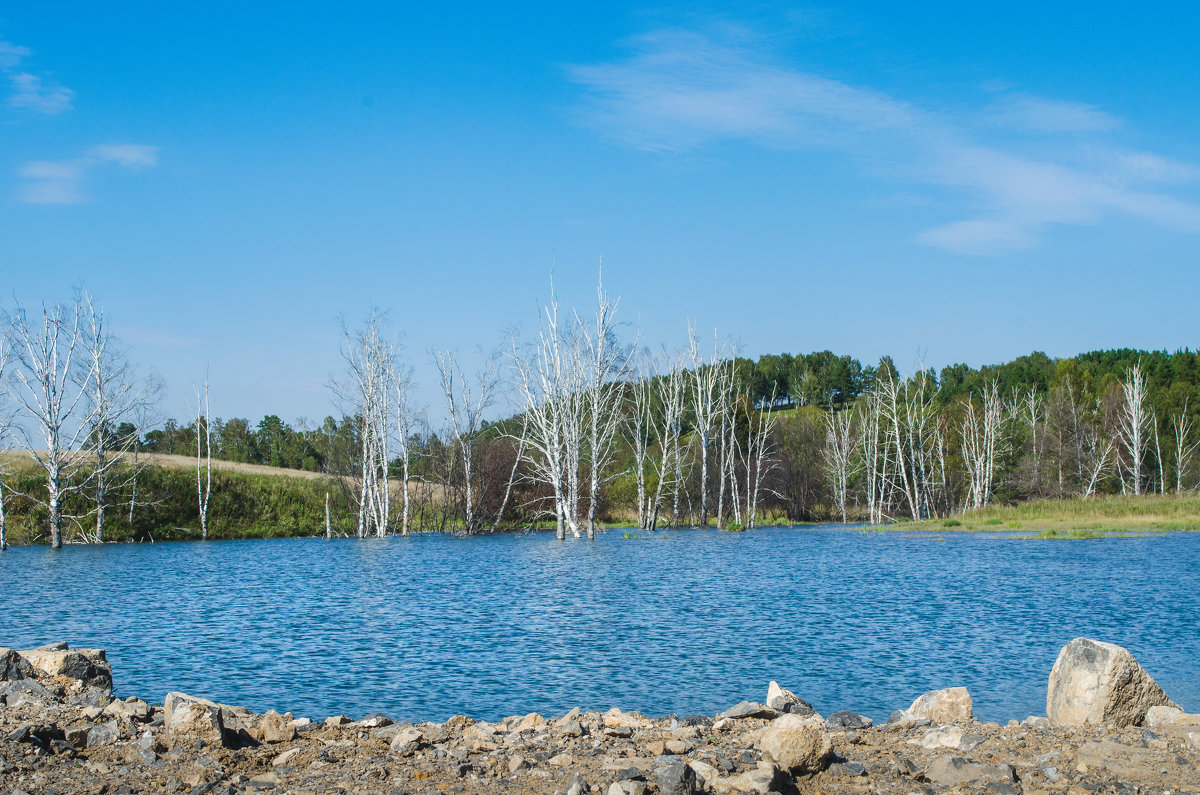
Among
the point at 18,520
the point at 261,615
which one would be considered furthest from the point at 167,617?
the point at 18,520

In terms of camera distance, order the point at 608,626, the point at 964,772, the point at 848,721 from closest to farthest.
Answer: the point at 964,772 → the point at 848,721 → the point at 608,626

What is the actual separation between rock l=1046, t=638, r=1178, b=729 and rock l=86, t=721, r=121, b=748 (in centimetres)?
937

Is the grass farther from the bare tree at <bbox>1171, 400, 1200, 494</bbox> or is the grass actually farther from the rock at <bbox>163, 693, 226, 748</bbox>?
the rock at <bbox>163, 693, 226, 748</bbox>

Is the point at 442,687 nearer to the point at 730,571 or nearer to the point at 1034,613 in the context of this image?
the point at 1034,613

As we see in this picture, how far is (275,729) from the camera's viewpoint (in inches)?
337

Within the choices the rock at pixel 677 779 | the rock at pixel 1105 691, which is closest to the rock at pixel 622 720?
the rock at pixel 677 779

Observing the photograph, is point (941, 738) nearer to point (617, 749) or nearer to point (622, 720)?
point (617, 749)

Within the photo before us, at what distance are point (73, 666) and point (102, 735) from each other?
3.06 meters

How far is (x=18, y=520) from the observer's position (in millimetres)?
46062

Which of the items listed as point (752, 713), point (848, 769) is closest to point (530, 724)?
point (752, 713)

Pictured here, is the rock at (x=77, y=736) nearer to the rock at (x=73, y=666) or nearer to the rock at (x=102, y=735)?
the rock at (x=102, y=735)

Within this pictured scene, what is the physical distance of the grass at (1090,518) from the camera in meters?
46.0

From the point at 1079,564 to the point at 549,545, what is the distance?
24.2 meters

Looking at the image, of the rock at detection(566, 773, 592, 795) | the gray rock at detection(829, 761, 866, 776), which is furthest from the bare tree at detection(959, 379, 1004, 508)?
the rock at detection(566, 773, 592, 795)
